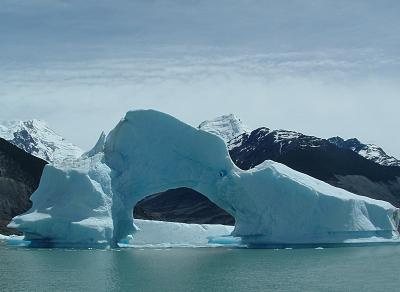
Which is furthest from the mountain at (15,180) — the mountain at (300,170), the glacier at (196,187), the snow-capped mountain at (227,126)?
the snow-capped mountain at (227,126)

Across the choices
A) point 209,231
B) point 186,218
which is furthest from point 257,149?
point 209,231

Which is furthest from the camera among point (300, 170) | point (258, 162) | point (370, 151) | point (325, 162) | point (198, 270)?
point (370, 151)

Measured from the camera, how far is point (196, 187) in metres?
39.5

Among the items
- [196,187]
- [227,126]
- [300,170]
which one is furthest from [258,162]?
[196,187]

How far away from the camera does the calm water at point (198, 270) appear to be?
874 inches

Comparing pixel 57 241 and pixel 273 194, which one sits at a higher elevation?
pixel 273 194

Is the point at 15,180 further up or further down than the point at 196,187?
further up

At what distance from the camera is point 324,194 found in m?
36.9

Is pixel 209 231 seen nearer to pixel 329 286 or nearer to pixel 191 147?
pixel 191 147

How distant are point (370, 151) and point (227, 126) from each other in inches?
→ 1599

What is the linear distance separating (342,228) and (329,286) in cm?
1482

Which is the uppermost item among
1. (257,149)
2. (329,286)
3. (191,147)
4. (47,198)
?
(257,149)

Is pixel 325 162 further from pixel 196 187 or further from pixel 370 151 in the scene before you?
pixel 196 187

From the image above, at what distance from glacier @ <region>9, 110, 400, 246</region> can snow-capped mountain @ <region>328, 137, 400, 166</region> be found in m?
100
